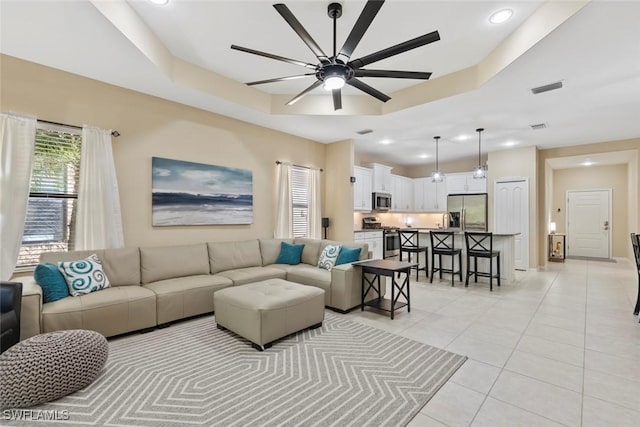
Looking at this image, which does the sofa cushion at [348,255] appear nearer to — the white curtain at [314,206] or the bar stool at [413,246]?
the white curtain at [314,206]

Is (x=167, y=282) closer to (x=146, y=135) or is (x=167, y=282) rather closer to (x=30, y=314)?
(x=30, y=314)

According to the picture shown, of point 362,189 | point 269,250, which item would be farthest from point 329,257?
point 362,189

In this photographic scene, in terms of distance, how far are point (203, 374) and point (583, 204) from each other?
11016 mm

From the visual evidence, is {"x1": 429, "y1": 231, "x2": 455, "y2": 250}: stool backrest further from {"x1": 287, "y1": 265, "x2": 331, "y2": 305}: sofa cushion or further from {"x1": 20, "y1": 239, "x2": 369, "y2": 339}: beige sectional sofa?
{"x1": 287, "y1": 265, "x2": 331, "y2": 305}: sofa cushion

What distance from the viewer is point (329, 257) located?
4.41 m

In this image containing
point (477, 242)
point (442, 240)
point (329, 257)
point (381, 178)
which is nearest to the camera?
point (329, 257)

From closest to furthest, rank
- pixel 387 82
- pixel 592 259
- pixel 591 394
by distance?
pixel 591 394, pixel 387 82, pixel 592 259

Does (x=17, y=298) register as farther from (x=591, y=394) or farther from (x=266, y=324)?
(x=591, y=394)

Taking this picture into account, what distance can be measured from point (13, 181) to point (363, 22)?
371 cm

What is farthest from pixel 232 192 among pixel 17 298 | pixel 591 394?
pixel 591 394

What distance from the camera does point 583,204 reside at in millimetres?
8648

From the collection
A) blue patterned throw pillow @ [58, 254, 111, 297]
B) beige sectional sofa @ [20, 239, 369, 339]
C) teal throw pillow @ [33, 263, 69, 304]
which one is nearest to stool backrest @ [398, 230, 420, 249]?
beige sectional sofa @ [20, 239, 369, 339]

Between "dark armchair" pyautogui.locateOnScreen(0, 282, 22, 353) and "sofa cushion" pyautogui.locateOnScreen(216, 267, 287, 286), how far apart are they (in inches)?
78.6

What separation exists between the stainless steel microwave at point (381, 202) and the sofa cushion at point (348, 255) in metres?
3.26
